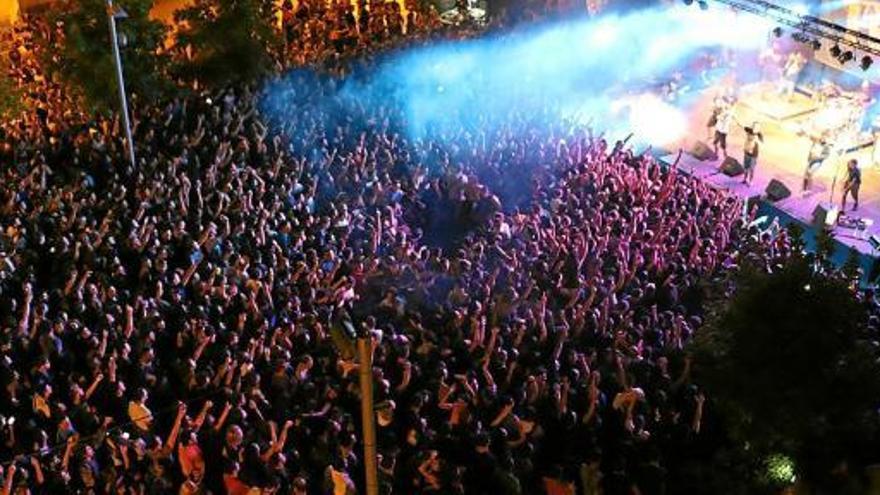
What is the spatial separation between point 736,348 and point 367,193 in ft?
21.1

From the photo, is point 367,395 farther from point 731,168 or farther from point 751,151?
point 731,168

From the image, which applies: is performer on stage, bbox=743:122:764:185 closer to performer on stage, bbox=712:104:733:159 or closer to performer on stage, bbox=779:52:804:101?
performer on stage, bbox=712:104:733:159

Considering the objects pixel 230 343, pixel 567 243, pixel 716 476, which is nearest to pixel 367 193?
pixel 567 243

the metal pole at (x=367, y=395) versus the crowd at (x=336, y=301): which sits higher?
the metal pole at (x=367, y=395)

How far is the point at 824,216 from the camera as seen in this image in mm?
15969

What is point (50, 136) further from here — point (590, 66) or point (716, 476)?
point (590, 66)

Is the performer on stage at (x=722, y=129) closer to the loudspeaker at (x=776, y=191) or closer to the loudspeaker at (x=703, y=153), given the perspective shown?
the loudspeaker at (x=703, y=153)

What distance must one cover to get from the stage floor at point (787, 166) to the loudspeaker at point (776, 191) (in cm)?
15

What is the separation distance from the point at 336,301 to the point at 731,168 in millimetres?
9303

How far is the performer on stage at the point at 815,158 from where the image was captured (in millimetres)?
17516

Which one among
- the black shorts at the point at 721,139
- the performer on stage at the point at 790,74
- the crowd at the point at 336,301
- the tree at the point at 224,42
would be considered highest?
the tree at the point at 224,42

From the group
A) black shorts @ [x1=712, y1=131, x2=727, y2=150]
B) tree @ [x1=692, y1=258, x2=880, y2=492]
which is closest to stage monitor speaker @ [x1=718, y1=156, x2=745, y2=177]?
black shorts @ [x1=712, y1=131, x2=727, y2=150]

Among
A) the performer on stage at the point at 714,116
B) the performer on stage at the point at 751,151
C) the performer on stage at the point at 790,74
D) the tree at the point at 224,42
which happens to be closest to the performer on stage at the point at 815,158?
the performer on stage at the point at 751,151

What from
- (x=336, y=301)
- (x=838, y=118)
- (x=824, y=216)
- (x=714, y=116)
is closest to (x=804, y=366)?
(x=336, y=301)
